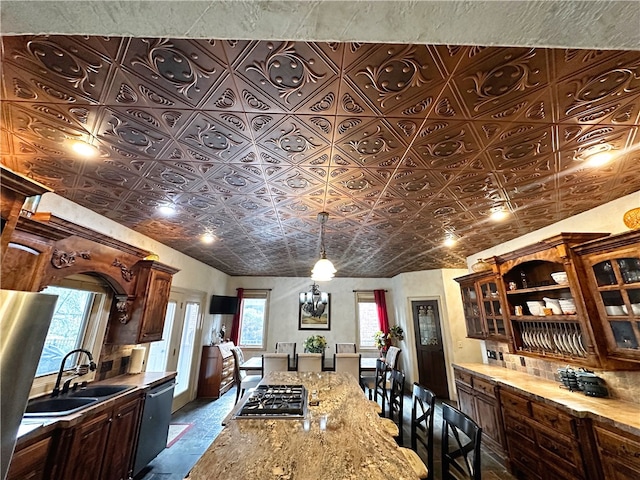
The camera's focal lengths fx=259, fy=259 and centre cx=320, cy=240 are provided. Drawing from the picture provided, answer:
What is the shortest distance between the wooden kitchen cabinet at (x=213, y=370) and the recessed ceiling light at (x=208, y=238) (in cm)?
247

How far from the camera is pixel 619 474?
1.88m

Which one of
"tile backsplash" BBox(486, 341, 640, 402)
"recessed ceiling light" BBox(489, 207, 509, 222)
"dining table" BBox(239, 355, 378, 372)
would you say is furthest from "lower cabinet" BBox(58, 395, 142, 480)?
"tile backsplash" BBox(486, 341, 640, 402)

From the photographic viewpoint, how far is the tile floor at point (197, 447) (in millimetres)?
2805

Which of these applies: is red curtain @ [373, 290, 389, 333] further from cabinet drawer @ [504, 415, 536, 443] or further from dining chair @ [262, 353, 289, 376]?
cabinet drawer @ [504, 415, 536, 443]

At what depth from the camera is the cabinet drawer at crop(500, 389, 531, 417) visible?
267 cm

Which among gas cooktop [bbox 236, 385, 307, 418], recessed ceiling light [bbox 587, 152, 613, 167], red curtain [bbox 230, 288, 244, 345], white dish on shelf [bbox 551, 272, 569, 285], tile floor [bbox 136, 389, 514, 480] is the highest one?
recessed ceiling light [bbox 587, 152, 613, 167]

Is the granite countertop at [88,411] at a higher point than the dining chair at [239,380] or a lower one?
higher

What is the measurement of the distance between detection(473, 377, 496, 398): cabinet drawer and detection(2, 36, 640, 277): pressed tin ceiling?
210 cm

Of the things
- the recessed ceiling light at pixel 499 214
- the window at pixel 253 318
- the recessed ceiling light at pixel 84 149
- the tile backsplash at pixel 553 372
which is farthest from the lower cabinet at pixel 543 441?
the window at pixel 253 318

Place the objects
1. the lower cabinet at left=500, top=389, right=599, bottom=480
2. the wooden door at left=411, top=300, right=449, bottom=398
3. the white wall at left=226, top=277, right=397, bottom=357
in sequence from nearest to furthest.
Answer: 1. the lower cabinet at left=500, top=389, right=599, bottom=480
2. the wooden door at left=411, top=300, right=449, bottom=398
3. the white wall at left=226, top=277, right=397, bottom=357

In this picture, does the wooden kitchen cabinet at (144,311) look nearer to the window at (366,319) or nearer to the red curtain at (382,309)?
the window at (366,319)

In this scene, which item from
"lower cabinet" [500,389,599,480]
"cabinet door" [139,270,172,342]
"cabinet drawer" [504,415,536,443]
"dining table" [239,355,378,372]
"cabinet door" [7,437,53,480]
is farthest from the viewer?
"dining table" [239,355,378,372]

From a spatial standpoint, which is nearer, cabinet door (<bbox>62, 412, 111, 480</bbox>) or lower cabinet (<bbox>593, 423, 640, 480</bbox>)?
lower cabinet (<bbox>593, 423, 640, 480</bbox>)

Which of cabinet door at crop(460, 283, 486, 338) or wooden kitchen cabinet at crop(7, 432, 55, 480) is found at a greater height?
cabinet door at crop(460, 283, 486, 338)
